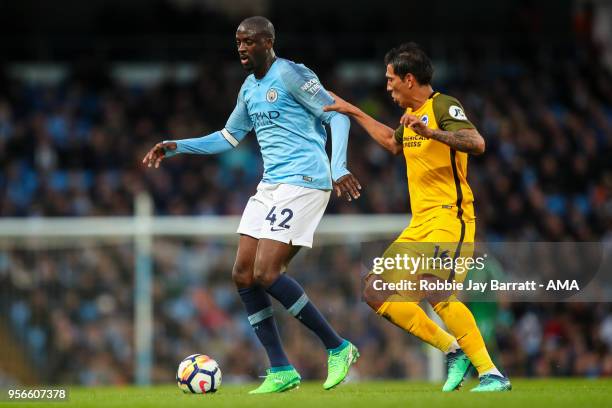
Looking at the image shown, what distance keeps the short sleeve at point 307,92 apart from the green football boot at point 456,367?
1.82 m

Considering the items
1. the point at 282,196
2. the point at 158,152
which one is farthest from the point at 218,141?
the point at 282,196

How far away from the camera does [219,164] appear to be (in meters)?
18.4

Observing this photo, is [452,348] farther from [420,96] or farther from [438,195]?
[420,96]

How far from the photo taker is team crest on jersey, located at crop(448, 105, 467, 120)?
754 centimetres

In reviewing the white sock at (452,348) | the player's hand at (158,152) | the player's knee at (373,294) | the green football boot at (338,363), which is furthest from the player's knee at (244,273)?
the white sock at (452,348)

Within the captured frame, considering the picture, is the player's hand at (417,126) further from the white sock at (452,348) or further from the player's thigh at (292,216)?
the white sock at (452,348)

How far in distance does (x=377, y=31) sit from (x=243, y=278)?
44.7ft

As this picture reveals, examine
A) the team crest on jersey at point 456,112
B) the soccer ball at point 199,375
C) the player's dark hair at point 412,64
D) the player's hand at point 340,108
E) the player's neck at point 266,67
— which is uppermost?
the player's neck at point 266,67

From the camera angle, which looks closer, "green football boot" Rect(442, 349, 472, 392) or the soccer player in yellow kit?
the soccer player in yellow kit

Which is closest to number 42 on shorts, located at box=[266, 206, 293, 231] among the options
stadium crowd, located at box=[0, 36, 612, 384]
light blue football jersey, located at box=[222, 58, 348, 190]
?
light blue football jersey, located at box=[222, 58, 348, 190]

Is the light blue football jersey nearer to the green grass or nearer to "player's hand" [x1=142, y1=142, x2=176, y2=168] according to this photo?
"player's hand" [x1=142, y1=142, x2=176, y2=168]

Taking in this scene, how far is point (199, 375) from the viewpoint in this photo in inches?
328

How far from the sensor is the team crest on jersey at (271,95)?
8312 millimetres

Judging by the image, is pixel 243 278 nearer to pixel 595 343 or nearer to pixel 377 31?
pixel 595 343
